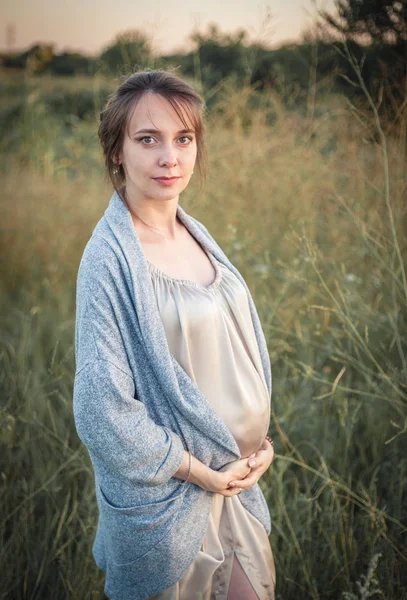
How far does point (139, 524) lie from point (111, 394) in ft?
1.17

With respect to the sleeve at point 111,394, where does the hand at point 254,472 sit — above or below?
below

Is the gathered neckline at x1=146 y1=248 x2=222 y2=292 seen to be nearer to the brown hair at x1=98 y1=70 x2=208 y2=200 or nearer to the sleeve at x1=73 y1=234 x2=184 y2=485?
the sleeve at x1=73 y1=234 x2=184 y2=485

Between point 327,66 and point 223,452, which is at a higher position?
point 327,66

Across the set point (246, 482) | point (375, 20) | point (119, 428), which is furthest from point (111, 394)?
point (375, 20)

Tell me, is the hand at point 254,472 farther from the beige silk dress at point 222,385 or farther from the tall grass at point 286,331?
the tall grass at point 286,331

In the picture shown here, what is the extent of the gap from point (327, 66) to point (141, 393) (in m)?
3.46

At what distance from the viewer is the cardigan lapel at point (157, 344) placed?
128 cm

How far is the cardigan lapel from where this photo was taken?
50.4 inches

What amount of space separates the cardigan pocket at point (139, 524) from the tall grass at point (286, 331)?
53cm

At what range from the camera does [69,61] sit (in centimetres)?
530

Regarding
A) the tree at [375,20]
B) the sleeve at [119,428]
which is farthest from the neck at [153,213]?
the tree at [375,20]

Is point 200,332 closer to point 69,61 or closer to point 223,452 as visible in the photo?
point 223,452

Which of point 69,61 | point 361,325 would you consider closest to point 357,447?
point 361,325

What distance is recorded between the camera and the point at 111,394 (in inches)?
48.5
